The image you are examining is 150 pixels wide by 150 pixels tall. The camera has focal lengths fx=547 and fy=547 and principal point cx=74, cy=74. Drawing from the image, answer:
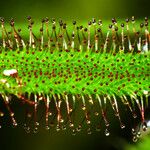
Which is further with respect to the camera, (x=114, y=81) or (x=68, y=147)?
(x=68, y=147)

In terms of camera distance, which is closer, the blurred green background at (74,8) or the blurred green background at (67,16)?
the blurred green background at (67,16)

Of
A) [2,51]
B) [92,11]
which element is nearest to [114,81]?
[2,51]

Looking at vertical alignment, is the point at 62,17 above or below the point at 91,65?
above

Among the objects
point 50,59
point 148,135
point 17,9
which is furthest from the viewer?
point 17,9

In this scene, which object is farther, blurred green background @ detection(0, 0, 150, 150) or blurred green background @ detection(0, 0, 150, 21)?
blurred green background @ detection(0, 0, 150, 21)

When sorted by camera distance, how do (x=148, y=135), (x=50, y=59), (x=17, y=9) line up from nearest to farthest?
(x=50, y=59) → (x=148, y=135) → (x=17, y=9)

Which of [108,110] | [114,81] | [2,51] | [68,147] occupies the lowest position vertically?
[68,147]

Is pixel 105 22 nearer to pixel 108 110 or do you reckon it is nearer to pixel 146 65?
pixel 108 110
